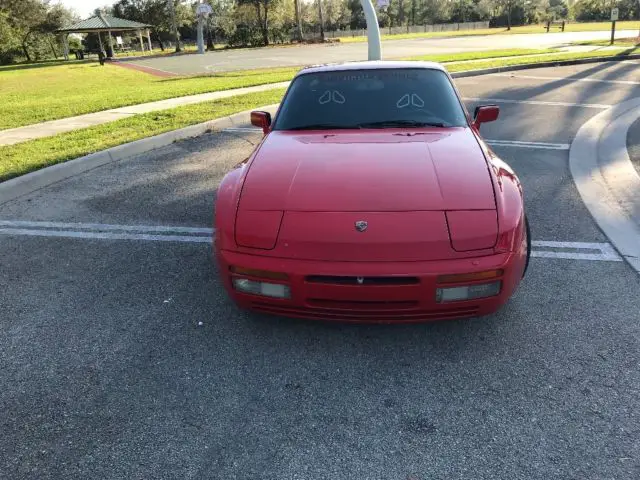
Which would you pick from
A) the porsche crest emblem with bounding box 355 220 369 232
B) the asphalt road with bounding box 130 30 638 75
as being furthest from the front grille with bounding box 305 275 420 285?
the asphalt road with bounding box 130 30 638 75

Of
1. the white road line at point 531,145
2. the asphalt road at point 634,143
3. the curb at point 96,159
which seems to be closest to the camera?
the curb at point 96,159

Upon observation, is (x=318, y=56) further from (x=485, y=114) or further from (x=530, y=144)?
(x=485, y=114)

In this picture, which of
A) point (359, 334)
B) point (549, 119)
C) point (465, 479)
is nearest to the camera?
point (465, 479)

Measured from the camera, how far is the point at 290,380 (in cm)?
265

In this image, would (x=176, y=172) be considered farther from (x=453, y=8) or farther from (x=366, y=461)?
(x=453, y=8)

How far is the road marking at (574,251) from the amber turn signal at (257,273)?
2.28m

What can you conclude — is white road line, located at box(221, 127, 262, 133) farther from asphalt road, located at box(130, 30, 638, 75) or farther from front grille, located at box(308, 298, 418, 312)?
asphalt road, located at box(130, 30, 638, 75)

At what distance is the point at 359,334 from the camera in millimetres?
3027

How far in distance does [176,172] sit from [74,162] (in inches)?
52.8

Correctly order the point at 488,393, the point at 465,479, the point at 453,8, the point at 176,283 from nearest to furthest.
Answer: the point at 465,479
the point at 488,393
the point at 176,283
the point at 453,8

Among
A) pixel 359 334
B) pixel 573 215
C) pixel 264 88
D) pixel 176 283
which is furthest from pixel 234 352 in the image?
pixel 264 88

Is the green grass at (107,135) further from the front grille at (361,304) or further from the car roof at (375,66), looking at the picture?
the front grille at (361,304)

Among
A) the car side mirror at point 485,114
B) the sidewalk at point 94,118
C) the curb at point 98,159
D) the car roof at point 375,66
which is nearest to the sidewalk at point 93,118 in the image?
the sidewalk at point 94,118

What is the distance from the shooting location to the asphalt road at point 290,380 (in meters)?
2.16
